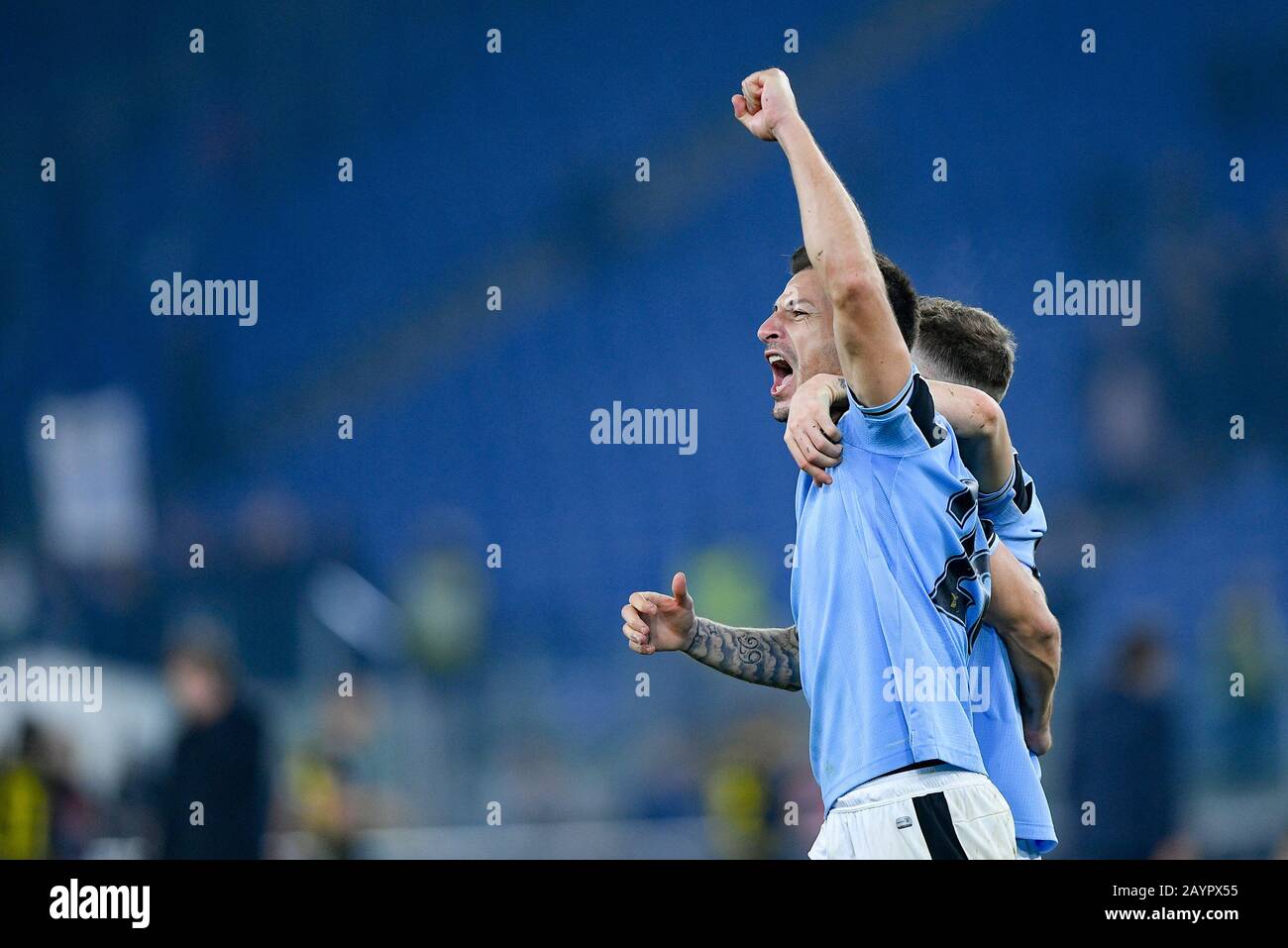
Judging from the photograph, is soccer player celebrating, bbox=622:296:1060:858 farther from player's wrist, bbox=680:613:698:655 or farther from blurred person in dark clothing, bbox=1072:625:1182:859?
blurred person in dark clothing, bbox=1072:625:1182:859

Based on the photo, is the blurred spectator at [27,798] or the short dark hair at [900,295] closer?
the short dark hair at [900,295]

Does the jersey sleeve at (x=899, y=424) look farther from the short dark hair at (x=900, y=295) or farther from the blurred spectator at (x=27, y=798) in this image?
the blurred spectator at (x=27, y=798)

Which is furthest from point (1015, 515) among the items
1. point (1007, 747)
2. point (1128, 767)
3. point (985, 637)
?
point (1128, 767)

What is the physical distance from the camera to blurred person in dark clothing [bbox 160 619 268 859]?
20.3ft

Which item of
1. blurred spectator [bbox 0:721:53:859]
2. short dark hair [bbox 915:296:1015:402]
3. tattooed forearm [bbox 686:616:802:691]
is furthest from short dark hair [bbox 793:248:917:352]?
blurred spectator [bbox 0:721:53:859]

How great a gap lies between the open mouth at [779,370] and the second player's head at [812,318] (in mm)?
110

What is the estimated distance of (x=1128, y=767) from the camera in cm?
639

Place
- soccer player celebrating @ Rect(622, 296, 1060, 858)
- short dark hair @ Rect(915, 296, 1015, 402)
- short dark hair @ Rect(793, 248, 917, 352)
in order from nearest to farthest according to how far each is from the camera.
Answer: short dark hair @ Rect(793, 248, 917, 352), soccer player celebrating @ Rect(622, 296, 1060, 858), short dark hair @ Rect(915, 296, 1015, 402)

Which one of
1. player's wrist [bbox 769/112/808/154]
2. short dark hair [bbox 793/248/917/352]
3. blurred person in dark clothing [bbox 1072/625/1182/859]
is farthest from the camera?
blurred person in dark clothing [bbox 1072/625/1182/859]

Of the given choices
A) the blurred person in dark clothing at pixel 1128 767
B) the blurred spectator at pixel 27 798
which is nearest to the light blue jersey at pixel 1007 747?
the blurred person in dark clothing at pixel 1128 767

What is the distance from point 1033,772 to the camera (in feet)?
13.7

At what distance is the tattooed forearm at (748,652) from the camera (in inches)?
166

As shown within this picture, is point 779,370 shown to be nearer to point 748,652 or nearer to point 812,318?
point 812,318
